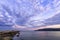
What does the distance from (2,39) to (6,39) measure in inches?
32.3

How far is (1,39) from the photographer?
16.1 meters

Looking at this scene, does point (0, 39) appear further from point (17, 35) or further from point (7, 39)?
point (17, 35)

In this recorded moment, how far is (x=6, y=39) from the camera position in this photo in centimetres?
1539

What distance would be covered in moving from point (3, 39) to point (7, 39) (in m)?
0.71

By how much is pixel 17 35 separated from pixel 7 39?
1336 inches

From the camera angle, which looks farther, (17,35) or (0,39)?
(17,35)

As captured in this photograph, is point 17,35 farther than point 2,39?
Yes

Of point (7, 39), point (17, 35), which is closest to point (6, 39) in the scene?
point (7, 39)

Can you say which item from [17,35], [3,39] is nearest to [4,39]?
[3,39]

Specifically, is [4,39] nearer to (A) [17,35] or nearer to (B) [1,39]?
(B) [1,39]

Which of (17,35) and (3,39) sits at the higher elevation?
(17,35)

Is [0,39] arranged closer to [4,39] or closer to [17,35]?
[4,39]

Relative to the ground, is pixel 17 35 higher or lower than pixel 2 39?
higher

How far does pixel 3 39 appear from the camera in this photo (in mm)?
15805
